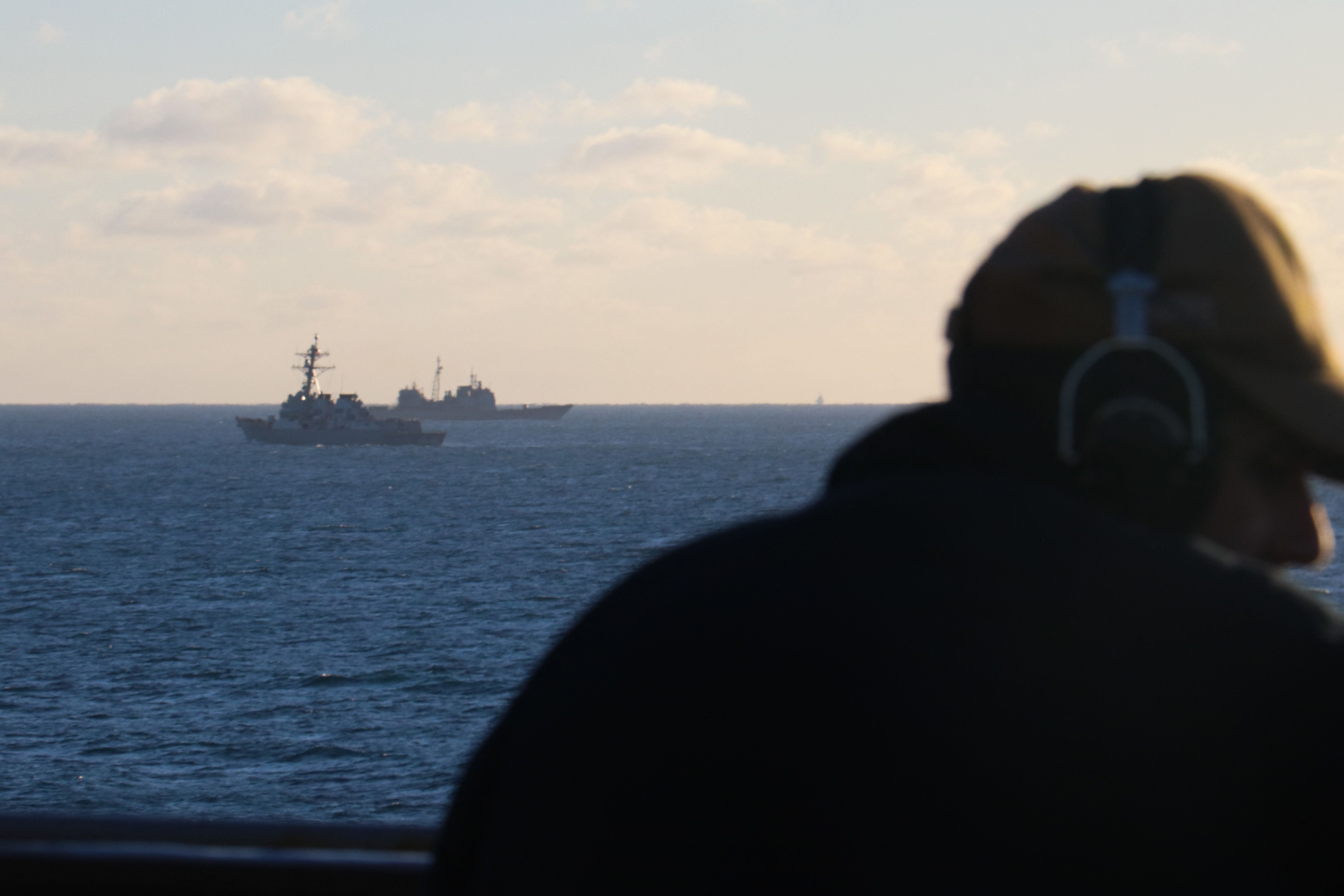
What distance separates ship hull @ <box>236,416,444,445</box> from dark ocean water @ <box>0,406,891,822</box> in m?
26.3

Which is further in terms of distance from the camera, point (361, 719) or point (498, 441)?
point (498, 441)

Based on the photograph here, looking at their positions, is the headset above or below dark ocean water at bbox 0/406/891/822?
above

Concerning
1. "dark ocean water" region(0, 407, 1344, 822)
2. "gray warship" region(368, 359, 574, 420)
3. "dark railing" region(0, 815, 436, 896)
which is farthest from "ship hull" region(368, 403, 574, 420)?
"dark railing" region(0, 815, 436, 896)

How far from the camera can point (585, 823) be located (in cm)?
117

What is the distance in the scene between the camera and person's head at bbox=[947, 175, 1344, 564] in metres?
1.14

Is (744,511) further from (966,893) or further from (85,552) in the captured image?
(966,893)

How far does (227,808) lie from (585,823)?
72.5 feet

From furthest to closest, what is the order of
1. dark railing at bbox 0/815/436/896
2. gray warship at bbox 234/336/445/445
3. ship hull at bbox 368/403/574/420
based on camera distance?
ship hull at bbox 368/403/574/420 → gray warship at bbox 234/336/445/445 → dark railing at bbox 0/815/436/896

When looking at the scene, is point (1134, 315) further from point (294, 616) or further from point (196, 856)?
point (294, 616)

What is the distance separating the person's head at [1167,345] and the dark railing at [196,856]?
1.76 m

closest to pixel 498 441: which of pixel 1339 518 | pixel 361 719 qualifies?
pixel 1339 518

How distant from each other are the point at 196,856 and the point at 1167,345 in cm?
220

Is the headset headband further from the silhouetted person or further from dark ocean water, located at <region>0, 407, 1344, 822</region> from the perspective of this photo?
dark ocean water, located at <region>0, 407, 1344, 822</region>

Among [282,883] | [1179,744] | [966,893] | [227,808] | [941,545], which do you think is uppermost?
[941,545]
